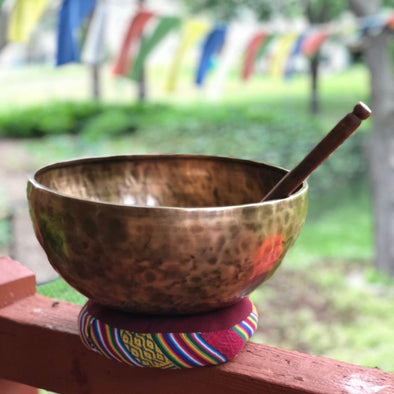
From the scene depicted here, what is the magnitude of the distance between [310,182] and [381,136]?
2.65 meters

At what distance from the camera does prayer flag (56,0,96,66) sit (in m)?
2.11

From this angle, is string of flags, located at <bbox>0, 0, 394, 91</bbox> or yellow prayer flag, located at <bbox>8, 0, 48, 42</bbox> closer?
yellow prayer flag, located at <bbox>8, 0, 48, 42</bbox>

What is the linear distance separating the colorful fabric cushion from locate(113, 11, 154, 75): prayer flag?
2.41m

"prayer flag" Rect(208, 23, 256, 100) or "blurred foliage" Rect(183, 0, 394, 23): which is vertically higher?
"blurred foliage" Rect(183, 0, 394, 23)

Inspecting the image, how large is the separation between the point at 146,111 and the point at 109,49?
6.54 ft

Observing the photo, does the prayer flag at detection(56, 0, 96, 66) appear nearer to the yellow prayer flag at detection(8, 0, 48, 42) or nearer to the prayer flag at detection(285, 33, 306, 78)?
the yellow prayer flag at detection(8, 0, 48, 42)

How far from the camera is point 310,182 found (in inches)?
270

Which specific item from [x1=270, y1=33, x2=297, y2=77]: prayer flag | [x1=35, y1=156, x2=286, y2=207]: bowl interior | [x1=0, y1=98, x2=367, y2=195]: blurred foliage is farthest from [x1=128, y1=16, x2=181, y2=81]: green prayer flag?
[x1=0, y1=98, x2=367, y2=195]: blurred foliage

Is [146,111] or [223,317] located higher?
[223,317]

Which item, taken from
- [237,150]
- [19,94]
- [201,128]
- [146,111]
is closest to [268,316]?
[237,150]

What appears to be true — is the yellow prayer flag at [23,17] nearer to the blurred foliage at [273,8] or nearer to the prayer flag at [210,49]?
the prayer flag at [210,49]

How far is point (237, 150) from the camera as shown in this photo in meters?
6.71

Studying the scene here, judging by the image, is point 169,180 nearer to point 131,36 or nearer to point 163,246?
point 163,246

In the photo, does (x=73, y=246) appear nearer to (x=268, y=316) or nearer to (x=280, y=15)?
(x=268, y=316)
